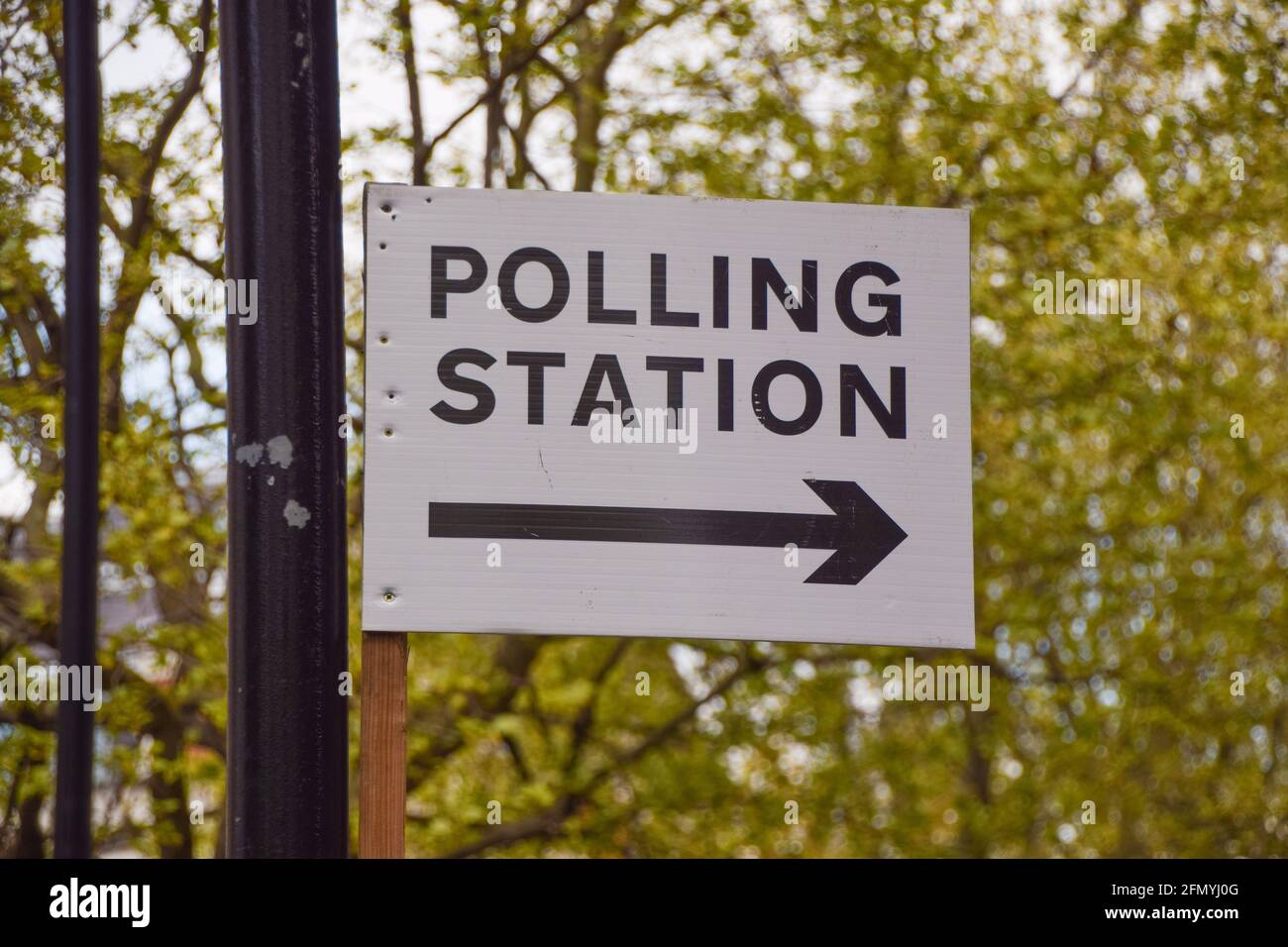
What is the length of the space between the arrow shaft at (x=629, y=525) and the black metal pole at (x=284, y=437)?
26cm

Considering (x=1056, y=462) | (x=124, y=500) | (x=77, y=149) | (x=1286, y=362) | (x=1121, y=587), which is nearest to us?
(x=77, y=149)

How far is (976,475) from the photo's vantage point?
344 inches

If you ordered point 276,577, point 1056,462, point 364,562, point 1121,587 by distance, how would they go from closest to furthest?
1. point 276,577
2. point 364,562
3. point 1121,587
4. point 1056,462

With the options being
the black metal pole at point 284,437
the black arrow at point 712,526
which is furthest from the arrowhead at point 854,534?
the black metal pole at point 284,437

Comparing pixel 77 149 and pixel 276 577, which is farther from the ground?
pixel 77 149

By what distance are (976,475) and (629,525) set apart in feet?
22.0

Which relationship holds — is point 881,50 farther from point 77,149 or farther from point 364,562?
point 364,562

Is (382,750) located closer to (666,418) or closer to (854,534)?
(666,418)

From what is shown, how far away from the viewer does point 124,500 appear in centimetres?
655

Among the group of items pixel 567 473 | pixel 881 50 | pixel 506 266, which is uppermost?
pixel 881 50

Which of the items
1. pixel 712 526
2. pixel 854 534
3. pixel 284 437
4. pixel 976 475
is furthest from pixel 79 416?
pixel 976 475

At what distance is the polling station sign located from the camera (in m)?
2.31

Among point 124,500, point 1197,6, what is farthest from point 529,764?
point 1197,6

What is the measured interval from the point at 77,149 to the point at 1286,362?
9879mm
